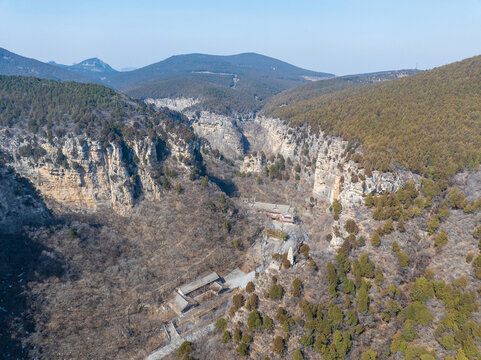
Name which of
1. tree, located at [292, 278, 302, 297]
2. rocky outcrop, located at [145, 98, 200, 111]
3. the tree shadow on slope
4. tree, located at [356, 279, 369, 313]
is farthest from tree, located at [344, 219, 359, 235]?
rocky outcrop, located at [145, 98, 200, 111]

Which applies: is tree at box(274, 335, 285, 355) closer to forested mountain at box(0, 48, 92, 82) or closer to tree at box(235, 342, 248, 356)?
tree at box(235, 342, 248, 356)

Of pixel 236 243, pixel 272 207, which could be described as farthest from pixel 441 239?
pixel 272 207

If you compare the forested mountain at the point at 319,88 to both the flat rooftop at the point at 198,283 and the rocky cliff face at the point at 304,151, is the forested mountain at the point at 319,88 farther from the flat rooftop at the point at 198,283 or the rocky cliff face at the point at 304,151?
the flat rooftop at the point at 198,283

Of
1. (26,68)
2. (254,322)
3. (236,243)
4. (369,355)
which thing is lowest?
(236,243)

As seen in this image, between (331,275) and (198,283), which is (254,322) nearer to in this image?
(331,275)

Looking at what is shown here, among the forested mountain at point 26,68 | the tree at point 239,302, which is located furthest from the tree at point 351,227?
the forested mountain at point 26,68
